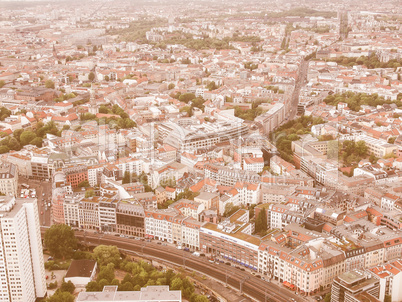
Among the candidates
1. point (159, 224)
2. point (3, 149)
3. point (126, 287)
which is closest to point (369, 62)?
point (3, 149)

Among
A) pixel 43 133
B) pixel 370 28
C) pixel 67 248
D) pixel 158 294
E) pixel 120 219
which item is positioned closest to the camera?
pixel 158 294

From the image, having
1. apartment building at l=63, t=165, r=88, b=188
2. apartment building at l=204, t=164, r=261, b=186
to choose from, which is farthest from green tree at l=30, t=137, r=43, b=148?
apartment building at l=204, t=164, r=261, b=186

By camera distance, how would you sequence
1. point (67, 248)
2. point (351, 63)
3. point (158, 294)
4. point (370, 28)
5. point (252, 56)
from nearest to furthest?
point (158, 294) → point (67, 248) → point (351, 63) → point (252, 56) → point (370, 28)

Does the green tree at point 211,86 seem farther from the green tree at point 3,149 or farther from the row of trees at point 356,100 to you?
the green tree at point 3,149

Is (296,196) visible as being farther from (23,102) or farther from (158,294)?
(23,102)

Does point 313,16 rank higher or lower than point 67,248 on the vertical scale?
higher

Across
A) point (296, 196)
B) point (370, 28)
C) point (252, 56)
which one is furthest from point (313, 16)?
point (296, 196)

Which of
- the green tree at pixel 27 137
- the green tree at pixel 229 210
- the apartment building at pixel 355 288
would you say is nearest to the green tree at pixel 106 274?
the green tree at pixel 229 210
